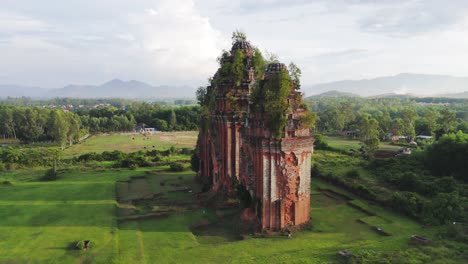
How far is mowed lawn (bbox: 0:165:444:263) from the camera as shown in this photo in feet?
63.4

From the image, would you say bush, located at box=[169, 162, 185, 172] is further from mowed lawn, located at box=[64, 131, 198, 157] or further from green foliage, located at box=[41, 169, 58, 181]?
mowed lawn, located at box=[64, 131, 198, 157]

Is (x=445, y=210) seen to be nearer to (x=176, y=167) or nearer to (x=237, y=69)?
(x=237, y=69)

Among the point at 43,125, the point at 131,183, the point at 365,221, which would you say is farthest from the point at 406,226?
the point at 43,125

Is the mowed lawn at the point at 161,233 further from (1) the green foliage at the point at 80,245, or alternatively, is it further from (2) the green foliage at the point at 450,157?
(2) the green foliage at the point at 450,157

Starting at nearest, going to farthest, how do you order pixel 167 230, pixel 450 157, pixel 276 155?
pixel 276 155, pixel 167 230, pixel 450 157

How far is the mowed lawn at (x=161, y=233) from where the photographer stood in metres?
19.3

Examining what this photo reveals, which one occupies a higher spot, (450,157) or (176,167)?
(450,157)

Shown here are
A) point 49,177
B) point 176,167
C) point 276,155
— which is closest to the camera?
point 276,155

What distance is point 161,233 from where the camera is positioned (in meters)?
23.3

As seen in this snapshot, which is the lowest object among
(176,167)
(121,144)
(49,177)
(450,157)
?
(49,177)

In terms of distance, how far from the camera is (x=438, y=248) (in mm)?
18469

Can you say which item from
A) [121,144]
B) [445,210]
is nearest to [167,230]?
[445,210]

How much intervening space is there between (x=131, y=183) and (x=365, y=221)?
24627mm

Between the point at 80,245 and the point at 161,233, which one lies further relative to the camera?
the point at 161,233
